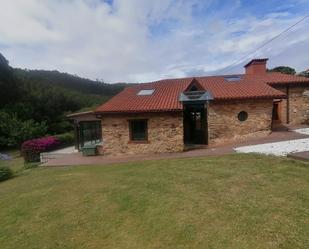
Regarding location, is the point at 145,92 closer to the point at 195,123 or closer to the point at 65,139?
the point at 195,123

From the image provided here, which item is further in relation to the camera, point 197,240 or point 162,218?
point 162,218

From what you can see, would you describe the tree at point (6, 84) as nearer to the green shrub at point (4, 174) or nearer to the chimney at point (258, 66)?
the green shrub at point (4, 174)

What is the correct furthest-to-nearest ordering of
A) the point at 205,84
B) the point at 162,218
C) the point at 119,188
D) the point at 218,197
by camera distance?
the point at 205,84
the point at 119,188
the point at 218,197
the point at 162,218

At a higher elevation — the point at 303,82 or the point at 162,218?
the point at 303,82

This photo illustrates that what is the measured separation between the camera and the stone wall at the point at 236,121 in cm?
1659

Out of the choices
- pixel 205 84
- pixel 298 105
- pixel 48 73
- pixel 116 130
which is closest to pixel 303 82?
pixel 298 105

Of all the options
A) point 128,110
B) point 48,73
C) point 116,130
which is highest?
point 48,73

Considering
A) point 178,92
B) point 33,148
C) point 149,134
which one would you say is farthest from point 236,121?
point 33,148

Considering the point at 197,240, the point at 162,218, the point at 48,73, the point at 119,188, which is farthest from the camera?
the point at 48,73

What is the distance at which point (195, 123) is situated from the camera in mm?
19141

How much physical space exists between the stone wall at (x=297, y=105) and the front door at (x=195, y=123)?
6655 millimetres

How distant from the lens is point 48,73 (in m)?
58.7

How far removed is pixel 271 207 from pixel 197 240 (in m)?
1.98

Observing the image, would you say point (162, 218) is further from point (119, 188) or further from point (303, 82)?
point (303, 82)
